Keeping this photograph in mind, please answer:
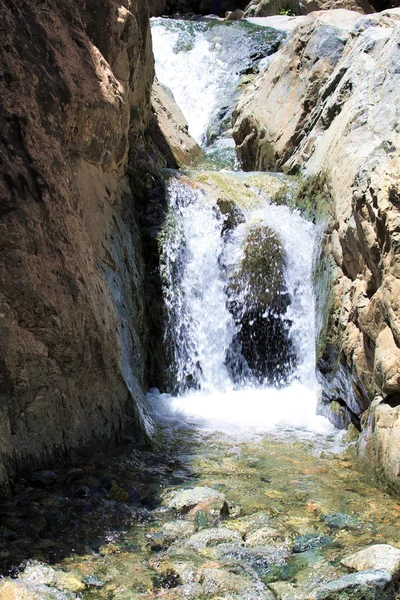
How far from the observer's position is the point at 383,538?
12.3 ft

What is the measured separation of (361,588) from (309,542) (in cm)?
67

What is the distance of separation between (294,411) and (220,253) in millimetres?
2383

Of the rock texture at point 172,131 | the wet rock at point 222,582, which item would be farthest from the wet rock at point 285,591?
the rock texture at point 172,131

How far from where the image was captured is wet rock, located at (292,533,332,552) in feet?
11.8

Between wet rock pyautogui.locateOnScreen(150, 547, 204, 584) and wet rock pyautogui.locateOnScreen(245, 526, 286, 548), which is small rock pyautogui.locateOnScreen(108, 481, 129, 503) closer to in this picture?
wet rock pyautogui.locateOnScreen(150, 547, 204, 584)

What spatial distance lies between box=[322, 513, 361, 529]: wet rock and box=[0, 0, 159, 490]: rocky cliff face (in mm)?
1762

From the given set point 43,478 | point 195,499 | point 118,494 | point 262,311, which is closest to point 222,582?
point 195,499

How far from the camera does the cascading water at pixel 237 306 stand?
7.39 metres

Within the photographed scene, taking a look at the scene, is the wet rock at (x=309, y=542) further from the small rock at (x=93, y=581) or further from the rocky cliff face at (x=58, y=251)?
Result: the rocky cliff face at (x=58, y=251)

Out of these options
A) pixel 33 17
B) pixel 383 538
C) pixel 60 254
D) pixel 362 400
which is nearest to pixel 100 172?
pixel 33 17

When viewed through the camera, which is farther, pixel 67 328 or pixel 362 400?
pixel 362 400

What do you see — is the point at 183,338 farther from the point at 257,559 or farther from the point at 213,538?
the point at 257,559

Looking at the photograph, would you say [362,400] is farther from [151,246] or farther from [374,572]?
[151,246]

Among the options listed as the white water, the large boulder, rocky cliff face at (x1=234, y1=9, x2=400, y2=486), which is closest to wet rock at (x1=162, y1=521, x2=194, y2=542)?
rocky cliff face at (x1=234, y1=9, x2=400, y2=486)
